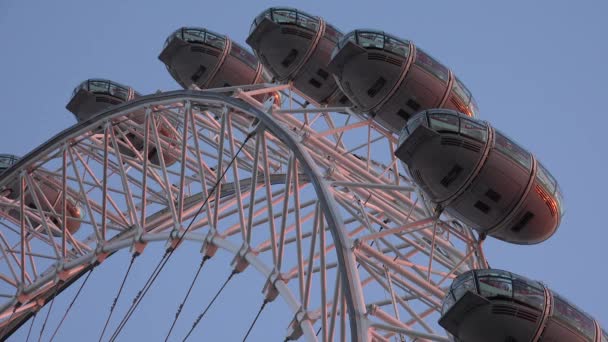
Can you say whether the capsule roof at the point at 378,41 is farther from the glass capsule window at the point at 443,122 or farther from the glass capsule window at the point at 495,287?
the glass capsule window at the point at 495,287

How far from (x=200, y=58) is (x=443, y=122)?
12.8 meters

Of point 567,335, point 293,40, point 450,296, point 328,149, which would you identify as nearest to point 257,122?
point 328,149

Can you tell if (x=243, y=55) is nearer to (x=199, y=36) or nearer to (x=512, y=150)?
(x=199, y=36)

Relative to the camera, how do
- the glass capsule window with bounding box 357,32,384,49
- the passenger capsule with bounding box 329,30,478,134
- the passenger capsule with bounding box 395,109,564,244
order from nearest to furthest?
the passenger capsule with bounding box 395,109,564,244, the passenger capsule with bounding box 329,30,478,134, the glass capsule window with bounding box 357,32,384,49

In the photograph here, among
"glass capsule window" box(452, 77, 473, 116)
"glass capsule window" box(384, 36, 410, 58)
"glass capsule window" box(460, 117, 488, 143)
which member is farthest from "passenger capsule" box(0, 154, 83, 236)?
"glass capsule window" box(460, 117, 488, 143)

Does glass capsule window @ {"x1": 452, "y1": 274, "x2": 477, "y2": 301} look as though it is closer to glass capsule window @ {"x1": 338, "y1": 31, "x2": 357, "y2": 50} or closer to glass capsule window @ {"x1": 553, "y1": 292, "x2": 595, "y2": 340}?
glass capsule window @ {"x1": 553, "y1": 292, "x2": 595, "y2": 340}

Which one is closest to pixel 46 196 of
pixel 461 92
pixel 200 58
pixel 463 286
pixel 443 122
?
pixel 200 58

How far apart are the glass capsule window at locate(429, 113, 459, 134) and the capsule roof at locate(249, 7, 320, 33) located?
8.42m

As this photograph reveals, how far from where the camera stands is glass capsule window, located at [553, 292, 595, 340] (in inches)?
923

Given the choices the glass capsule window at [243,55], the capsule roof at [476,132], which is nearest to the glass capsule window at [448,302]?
the capsule roof at [476,132]

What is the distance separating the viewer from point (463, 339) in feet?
76.6

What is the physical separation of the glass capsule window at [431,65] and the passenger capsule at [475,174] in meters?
3.89

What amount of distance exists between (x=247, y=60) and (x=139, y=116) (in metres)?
4.02

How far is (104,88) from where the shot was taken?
1671 inches
